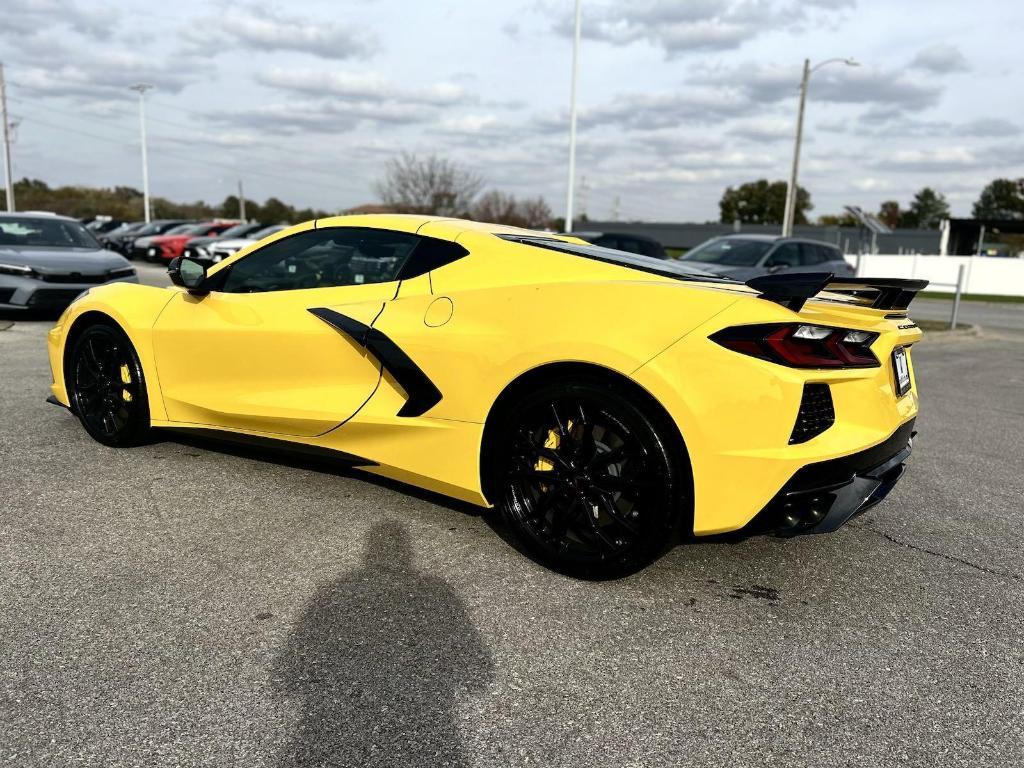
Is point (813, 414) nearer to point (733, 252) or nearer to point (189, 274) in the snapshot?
point (189, 274)

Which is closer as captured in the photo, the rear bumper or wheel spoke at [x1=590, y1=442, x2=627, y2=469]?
the rear bumper

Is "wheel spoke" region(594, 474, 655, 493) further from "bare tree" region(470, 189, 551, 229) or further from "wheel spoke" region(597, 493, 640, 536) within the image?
"bare tree" region(470, 189, 551, 229)

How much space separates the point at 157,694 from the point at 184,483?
197 cm

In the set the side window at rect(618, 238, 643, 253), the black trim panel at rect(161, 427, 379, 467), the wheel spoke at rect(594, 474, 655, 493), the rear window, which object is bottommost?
the black trim panel at rect(161, 427, 379, 467)

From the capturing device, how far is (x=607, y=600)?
292cm

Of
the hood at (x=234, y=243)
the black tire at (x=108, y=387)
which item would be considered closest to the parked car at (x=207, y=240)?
the hood at (x=234, y=243)

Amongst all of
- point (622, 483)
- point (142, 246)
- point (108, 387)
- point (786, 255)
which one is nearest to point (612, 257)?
point (622, 483)

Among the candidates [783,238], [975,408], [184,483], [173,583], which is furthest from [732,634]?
[783,238]

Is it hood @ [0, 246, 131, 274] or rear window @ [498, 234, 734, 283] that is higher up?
rear window @ [498, 234, 734, 283]

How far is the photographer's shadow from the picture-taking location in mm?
2074

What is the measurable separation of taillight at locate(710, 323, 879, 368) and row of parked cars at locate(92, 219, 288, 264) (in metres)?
18.5

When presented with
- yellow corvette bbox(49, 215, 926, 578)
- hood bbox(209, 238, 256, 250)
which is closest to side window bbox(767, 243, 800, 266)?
yellow corvette bbox(49, 215, 926, 578)

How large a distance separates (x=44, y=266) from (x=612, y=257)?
9.34 meters

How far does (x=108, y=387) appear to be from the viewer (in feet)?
15.0
